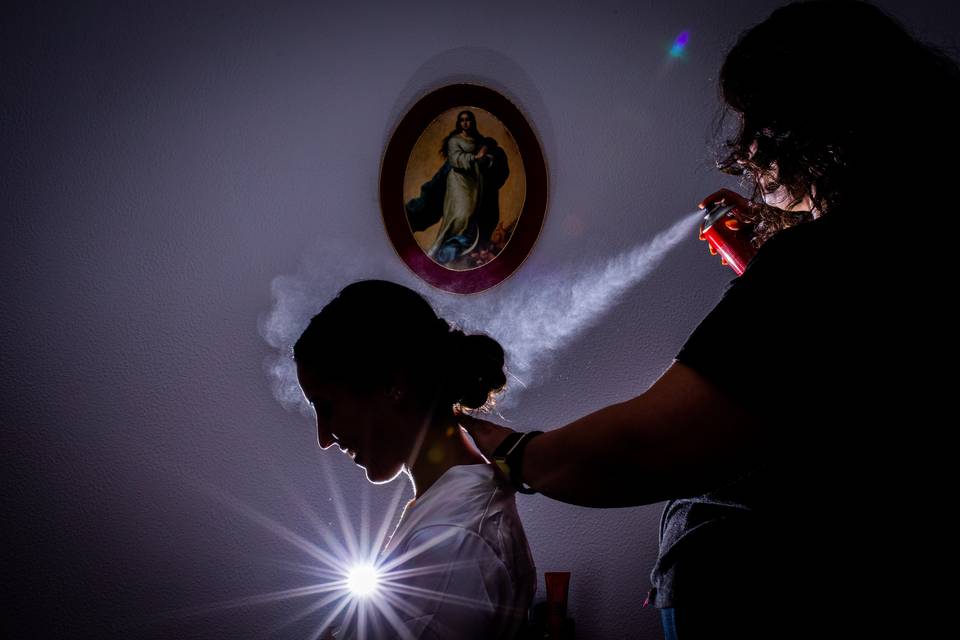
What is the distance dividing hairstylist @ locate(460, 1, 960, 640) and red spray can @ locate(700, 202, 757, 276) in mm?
752

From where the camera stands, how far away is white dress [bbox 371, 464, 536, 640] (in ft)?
3.09

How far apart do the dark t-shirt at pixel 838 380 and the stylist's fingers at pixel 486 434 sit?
0.39 metres

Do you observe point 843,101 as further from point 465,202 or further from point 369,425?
point 465,202

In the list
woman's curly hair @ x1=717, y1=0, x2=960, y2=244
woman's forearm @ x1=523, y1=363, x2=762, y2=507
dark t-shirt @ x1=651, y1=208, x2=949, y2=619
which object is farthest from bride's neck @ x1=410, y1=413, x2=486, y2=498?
woman's curly hair @ x1=717, y1=0, x2=960, y2=244

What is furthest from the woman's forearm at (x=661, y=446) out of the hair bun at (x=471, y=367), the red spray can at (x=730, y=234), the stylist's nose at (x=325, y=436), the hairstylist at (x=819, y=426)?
the red spray can at (x=730, y=234)

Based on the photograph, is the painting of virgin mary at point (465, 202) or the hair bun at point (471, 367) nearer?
the hair bun at point (471, 367)

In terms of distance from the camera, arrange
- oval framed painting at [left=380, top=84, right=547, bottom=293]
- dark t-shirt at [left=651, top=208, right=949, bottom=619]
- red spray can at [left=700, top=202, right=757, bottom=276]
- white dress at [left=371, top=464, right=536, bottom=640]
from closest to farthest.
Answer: dark t-shirt at [left=651, top=208, right=949, bottom=619] < white dress at [left=371, top=464, right=536, bottom=640] < red spray can at [left=700, top=202, right=757, bottom=276] < oval framed painting at [left=380, top=84, right=547, bottom=293]

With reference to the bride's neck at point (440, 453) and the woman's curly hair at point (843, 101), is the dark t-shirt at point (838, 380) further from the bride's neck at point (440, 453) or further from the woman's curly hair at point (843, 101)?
the bride's neck at point (440, 453)

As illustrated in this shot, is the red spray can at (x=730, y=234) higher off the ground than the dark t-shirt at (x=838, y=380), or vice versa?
the red spray can at (x=730, y=234)

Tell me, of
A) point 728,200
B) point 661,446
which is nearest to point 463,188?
point 728,200

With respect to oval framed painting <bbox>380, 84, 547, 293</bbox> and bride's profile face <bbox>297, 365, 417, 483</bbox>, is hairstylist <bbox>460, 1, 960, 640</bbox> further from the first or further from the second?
oval framed painting <bbox>380, 84, 547, 293</bbox>

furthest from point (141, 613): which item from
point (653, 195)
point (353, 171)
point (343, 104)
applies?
point (653, 195)

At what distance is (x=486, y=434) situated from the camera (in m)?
1.02

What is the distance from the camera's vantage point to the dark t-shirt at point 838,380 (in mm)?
620
